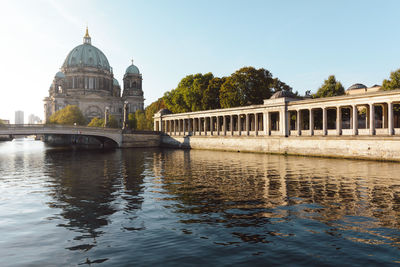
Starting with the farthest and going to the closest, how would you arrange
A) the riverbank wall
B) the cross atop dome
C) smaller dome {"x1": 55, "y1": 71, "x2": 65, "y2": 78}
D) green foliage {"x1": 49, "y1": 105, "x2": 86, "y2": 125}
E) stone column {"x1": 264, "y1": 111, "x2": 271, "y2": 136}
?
1. the cross atop dome
2. smaller dome {"x1": 55, "y1": 71, "x2": 65, "y2": 78}
3. green foliage {"x1": 49, "y1": 105, "x2": 86, "y2": 125}
4. stone column {"x1": 264, "y1": 111, "x2": 271, "y2": 136}
5. the riverbank wall

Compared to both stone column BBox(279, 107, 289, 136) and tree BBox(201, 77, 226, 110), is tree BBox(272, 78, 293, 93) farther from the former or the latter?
stone column BBox(279, 107, 289, 136)

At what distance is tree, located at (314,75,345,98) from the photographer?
61.2m

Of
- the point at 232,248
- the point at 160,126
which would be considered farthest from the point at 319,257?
the point at 160,126

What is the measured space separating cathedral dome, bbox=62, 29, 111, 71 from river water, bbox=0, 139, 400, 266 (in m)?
146

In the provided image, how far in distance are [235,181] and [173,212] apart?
9.32 meters

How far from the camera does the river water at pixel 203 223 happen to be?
366 inches

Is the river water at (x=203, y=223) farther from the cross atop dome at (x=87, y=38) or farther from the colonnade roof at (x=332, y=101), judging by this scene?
the cross atop dome at (x=87, y=38)

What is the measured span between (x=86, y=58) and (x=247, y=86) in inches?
4480

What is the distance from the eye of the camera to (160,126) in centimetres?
9212

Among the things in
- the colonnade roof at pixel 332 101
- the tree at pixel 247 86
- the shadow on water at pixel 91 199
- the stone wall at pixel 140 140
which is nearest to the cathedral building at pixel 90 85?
the stone wall at pixel 140 140

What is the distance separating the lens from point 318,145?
150ft

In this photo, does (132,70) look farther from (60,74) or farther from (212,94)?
(212,94)

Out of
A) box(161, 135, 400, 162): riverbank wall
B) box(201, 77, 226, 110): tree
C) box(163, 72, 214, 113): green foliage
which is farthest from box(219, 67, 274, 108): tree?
box(163, 72, 214, 113): green foliage

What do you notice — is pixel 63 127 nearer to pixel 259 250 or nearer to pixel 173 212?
pixel 173 212
